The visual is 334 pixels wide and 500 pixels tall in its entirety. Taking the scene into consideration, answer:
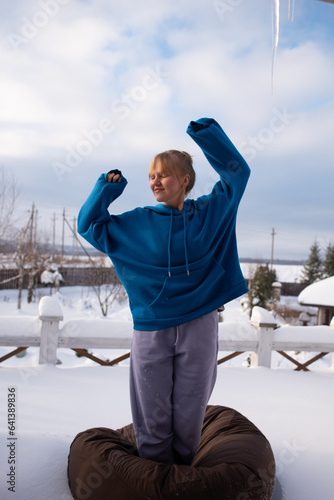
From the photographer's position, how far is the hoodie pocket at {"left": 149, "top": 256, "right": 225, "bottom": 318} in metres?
1.69

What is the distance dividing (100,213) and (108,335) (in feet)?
8.40

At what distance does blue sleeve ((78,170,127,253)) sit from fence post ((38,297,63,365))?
2371mm

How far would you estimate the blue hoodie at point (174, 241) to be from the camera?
170 centimetres

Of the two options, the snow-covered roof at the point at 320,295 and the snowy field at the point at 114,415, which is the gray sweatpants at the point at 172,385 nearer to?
the snowy field at the point at 114,415

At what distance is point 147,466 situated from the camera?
61.4 inches

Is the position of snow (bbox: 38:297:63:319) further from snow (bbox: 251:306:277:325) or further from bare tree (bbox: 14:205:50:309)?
bare tree (bbox: 14:205:50:309)

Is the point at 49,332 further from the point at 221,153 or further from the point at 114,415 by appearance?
the point at 221,153

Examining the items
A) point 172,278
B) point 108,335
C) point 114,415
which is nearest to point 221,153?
point 172,278

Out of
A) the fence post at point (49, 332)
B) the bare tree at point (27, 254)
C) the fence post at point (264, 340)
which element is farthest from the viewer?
the bare tree at point (27, 254)

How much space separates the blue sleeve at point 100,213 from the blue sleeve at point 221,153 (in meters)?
0.40

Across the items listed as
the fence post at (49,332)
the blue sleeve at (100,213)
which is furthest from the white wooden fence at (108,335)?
the blue sleeve at (100,213)

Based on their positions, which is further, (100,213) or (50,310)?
(50,310)

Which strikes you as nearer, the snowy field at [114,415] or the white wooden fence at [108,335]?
the snowy field at [114,415]

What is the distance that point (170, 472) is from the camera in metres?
1.53
